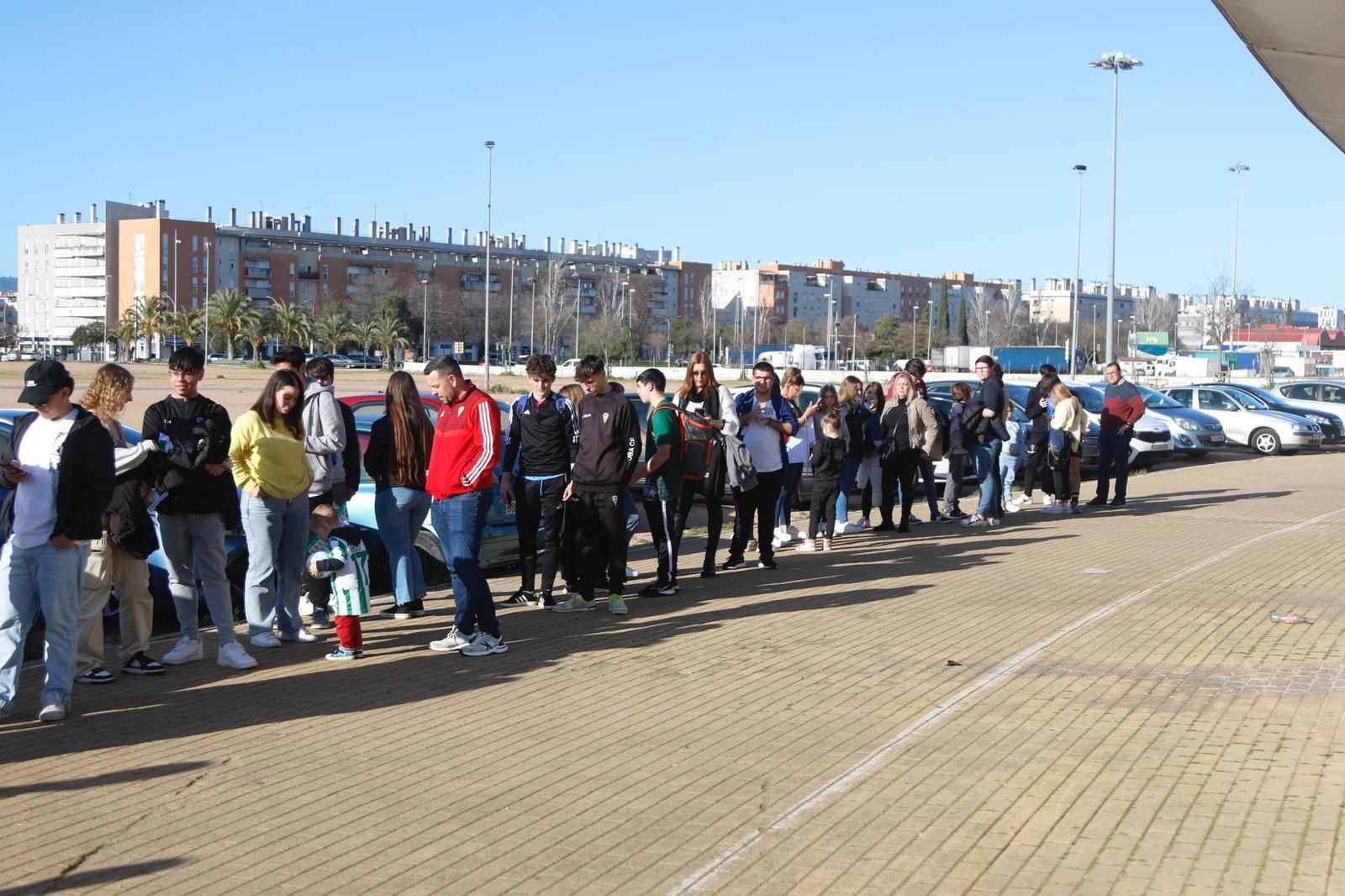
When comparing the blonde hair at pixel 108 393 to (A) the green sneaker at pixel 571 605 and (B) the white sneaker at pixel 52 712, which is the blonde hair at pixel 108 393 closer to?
(B) the white sneaker at pixel 52 712

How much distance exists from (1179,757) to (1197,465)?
2105cm

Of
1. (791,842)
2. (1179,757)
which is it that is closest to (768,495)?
(1179,757)

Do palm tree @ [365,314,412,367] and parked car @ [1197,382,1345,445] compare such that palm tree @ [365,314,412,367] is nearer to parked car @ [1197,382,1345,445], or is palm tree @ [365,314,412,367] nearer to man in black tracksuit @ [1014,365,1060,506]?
parked car @ [1197,382,1345,445]

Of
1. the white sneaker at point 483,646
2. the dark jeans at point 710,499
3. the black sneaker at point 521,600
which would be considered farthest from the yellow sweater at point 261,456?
the dark jeans at point 710,499

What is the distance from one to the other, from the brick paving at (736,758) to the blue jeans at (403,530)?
336 millimetres

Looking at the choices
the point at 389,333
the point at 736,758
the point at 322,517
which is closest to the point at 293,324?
the point at 389,333

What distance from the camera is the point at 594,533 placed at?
388 inches

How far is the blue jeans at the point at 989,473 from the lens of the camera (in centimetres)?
1520

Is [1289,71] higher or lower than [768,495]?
higher

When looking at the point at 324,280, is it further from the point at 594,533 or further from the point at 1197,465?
the point at 594,533

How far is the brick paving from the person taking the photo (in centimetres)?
495

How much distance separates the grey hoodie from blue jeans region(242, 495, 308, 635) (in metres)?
0.31

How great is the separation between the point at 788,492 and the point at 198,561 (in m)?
6.63

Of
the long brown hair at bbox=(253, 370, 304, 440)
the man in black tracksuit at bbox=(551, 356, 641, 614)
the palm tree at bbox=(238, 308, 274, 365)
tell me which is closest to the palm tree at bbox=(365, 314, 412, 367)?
the palm tree at bbox=(238, 308, 274, 365)
